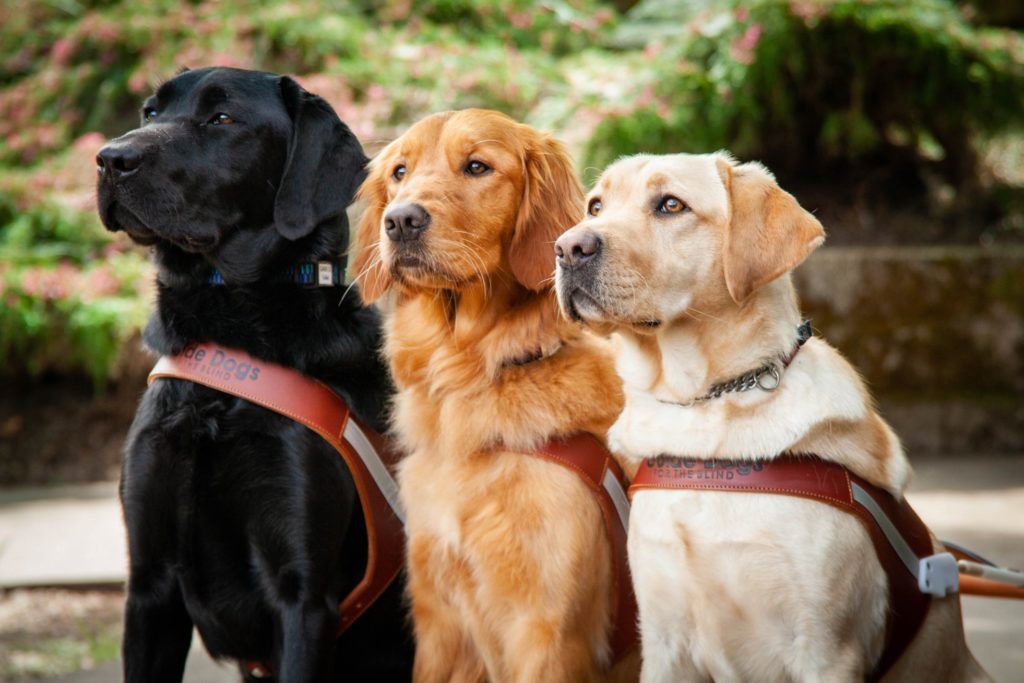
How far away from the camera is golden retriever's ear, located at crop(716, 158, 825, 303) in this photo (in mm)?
2252

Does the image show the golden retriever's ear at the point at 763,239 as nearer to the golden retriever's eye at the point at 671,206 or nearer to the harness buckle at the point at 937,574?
the golden retriever's eye at the point at 671,206

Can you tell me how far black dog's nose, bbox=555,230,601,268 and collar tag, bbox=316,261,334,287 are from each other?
74 centimetres

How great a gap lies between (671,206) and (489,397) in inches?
26.5

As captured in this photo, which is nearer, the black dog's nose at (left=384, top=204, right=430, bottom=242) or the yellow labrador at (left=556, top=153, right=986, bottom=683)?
the yellow labrador at (left=556, top=153, right=986, bottom=683)

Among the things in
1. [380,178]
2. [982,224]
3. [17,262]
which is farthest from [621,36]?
[380,178]

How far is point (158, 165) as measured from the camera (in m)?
2.68

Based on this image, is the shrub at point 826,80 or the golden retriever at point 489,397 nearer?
the golden retriever at point 489,397

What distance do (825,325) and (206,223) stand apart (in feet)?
15.4

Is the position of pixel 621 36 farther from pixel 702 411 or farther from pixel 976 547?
pixel 702 411

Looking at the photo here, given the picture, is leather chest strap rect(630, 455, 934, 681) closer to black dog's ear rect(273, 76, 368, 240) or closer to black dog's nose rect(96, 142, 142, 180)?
black dog's ear rect(273, 76, 368, 240)

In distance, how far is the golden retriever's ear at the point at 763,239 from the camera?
225 cm

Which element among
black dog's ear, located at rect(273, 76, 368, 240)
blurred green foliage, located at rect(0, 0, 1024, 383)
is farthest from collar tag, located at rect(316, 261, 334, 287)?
blurred green foliage, located at rect(0, 0, 1024, 383)

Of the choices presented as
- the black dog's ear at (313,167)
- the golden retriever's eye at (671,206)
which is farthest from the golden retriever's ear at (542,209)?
the black dog's ear at (313,167)

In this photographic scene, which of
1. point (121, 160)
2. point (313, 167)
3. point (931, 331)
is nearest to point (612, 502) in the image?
point (313, 167)
